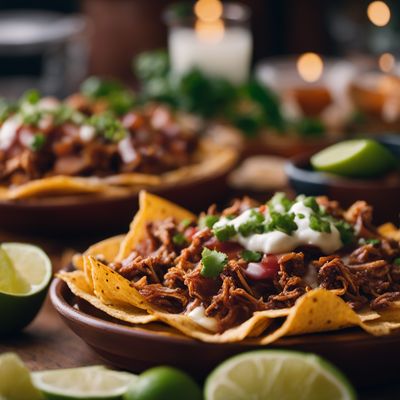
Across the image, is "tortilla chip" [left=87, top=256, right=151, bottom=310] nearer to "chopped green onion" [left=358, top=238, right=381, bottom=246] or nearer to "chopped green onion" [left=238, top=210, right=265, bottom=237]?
"chopped green onion" [left=238, top=210, right=265, bottom=237]

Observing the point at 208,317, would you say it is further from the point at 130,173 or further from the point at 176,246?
the point at 130,173

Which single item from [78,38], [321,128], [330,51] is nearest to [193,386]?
[321,128]

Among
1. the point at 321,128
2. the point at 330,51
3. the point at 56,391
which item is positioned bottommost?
the point at 330,51

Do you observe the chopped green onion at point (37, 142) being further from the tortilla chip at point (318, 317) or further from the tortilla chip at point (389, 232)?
the tortilla chip at point (318, 317)

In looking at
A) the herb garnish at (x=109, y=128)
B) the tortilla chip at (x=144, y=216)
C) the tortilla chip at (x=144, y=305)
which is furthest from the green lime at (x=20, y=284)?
the herb garnish at (x=109, y=128)

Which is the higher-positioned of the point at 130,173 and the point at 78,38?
the point at 130,173

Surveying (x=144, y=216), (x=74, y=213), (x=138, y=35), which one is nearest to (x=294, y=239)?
(x=144, y=216)
